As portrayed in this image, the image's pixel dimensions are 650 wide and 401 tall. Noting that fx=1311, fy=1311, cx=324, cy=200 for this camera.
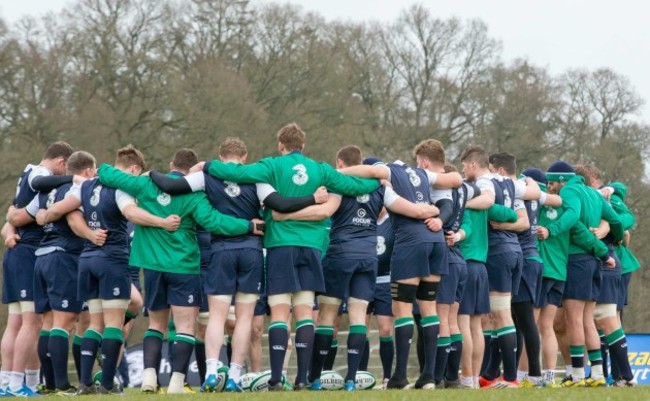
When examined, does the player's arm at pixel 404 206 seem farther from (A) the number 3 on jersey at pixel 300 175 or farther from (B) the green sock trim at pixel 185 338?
(B) the green sock trim at pixel 185 338

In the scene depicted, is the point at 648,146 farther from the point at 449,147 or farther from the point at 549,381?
the point at 549,381

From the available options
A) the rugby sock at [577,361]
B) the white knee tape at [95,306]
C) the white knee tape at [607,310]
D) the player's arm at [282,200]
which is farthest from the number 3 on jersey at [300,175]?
the white knee tape at [607,310]

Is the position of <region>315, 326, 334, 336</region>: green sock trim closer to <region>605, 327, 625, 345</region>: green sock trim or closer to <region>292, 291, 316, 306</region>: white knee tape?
<region>292, 291, 316, 306</region>: white knee tape

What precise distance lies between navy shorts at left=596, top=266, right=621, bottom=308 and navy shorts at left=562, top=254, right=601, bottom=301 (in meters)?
0.10

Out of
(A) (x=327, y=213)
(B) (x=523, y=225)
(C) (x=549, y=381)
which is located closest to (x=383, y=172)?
(A) (x=327, y=213)

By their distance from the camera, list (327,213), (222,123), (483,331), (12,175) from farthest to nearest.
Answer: (222,123) → (12,175) → (483,331) → (327,213)

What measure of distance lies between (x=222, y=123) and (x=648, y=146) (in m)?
14.1

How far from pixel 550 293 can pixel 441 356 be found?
238 centimetres

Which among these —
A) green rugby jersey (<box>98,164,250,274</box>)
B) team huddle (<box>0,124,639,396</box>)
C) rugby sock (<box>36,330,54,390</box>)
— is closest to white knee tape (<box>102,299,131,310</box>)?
team huddle (<box>0,124,639,396</box>)

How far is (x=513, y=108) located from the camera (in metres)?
42.5

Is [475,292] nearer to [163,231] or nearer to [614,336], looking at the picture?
[614,336]

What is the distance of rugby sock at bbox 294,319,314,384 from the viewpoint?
13242mm

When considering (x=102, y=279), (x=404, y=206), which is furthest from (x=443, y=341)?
(x=102, y=279)

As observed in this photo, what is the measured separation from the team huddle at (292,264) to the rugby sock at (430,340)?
0.08ft
